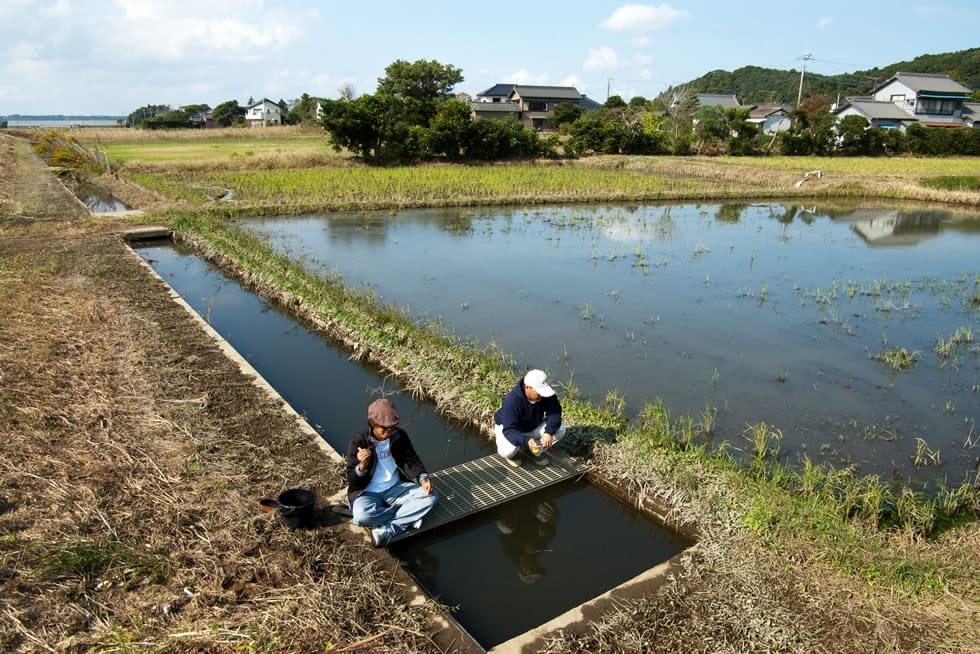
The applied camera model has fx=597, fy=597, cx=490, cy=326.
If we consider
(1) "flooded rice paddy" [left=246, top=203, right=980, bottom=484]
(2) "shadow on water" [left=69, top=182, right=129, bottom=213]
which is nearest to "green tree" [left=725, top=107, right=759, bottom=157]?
(1) "flooded rice paddy" [left=246, top=203, right=980, bottom=484]

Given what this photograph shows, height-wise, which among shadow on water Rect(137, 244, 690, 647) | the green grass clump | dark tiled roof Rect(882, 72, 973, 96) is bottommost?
shadow on water Rect(137, 244, 690, 647)

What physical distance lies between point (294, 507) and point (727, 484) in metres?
2.85

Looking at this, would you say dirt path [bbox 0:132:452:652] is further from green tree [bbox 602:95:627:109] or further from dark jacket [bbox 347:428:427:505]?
green tree [bbox 602:95:627:109]

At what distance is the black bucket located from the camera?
3533 mm

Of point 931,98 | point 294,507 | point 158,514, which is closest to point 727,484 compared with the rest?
point 294,507

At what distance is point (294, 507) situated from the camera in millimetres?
3529

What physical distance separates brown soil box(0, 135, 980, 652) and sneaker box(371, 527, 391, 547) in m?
0.08

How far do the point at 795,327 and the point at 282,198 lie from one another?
47.8ft

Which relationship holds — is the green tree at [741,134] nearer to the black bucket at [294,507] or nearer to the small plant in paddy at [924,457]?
the small plant in paddy at [924,457]

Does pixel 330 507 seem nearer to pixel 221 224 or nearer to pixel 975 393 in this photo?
pixel 975 393

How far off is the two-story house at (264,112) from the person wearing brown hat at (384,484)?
221 ft

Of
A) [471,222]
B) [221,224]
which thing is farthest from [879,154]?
[221,224]

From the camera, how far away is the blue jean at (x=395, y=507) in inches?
141

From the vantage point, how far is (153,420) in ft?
15.6
